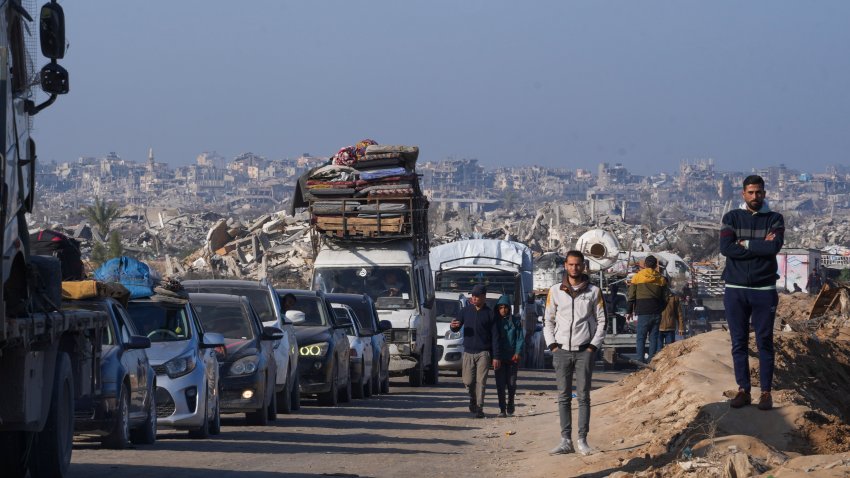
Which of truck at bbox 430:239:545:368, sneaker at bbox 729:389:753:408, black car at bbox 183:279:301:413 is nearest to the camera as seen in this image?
sneaker at bbox 729:389:753:408

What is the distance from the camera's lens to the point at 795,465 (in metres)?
9.88

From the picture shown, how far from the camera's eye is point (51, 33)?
32.2 ft

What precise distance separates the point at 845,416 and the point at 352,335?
9717 millimetres

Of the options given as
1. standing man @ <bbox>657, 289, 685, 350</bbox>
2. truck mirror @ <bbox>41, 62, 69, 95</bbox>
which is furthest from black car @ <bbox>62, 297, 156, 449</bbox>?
standing man @ <bbox>657, 289, 685, 350</bbox>

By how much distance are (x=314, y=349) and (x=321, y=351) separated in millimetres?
118

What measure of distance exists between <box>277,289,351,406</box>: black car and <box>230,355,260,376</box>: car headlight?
9.30 feet

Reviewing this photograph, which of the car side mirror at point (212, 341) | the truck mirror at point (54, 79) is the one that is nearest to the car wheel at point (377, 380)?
the car side mirror at point (212, 341)

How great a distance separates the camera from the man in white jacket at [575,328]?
42.9ft

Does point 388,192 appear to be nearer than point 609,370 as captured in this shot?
Yes

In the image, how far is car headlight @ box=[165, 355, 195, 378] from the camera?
15234mm

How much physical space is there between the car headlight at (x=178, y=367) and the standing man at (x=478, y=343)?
5218 millimetres

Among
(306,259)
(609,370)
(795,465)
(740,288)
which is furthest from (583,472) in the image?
(306,259)

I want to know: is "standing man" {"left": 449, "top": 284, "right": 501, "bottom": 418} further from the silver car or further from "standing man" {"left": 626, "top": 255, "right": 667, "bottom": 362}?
"standing man" {"left": 626, "top": 255, "right": 667, "bottom": 362}

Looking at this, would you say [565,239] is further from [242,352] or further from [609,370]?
[242,352]
